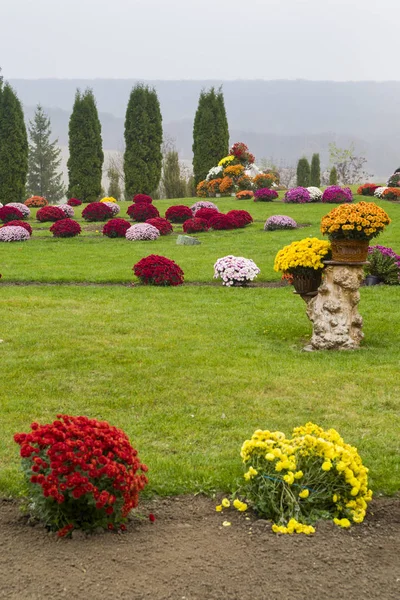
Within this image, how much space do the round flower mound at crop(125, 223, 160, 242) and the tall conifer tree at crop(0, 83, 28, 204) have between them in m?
15.4

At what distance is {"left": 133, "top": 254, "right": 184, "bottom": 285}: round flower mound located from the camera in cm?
1445

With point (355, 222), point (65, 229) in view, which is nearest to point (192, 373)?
point (355, 222)

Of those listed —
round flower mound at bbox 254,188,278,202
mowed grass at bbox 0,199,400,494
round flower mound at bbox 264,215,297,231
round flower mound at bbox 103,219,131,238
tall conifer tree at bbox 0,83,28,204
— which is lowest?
mowed grass at bbox 0,199,400,494

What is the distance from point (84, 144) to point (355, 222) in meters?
31.0

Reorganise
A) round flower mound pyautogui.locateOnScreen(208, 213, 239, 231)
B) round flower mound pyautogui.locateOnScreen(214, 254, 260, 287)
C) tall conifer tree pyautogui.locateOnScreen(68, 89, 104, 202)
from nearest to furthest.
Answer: round flower mound pyautogui.locateOnScreen(214, 254, 260, 287)
round flower mound pyautogui.locateOnScreen(208, 213, 239, 231)
tall conifer tree pyautogui.locateOnScreen(68, 89, 104, 202)

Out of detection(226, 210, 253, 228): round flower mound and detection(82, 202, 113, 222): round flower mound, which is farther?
detection(82, 202, 113, 222): round flower mound

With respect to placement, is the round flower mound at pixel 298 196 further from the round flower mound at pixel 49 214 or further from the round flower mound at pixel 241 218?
the round flower mound at pixel 49 214

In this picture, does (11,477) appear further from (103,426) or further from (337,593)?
(337,593)

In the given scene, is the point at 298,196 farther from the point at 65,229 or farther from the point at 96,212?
the point at 65,229

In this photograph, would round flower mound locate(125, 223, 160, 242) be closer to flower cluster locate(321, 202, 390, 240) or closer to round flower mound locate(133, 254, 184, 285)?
round flower mound locate(133, 254, 184, 285)

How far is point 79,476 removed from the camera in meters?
3.90

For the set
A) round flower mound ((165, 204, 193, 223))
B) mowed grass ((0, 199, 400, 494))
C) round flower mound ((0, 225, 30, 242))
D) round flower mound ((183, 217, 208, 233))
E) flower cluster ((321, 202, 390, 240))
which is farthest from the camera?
round flower mound ((165, 204, 193, 223))

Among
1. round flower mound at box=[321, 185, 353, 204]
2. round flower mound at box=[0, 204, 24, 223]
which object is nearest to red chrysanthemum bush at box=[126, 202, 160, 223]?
round flower mound at box=[0, 204, 24, 223]

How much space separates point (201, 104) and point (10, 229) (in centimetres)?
2111
